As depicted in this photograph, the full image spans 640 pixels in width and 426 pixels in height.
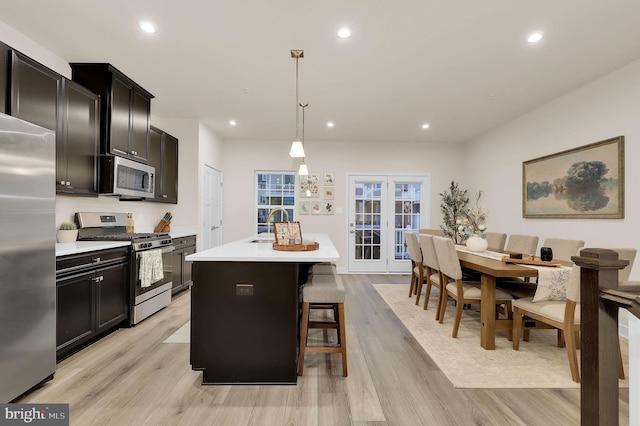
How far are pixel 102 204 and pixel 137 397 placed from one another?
2.54 metres

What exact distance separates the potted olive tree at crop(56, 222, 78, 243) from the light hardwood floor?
1110 mm

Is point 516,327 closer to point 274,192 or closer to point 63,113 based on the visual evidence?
point 63,113

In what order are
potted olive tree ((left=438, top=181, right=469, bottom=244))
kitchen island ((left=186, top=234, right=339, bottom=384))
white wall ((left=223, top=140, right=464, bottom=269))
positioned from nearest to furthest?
kitchen island ((left=186, top=234, right=339, bottom=384))
potted olive tree ((left=438, top=181, right=469, bottom=244))
white wall ((left=223, top=140, right=464, bottom=269))

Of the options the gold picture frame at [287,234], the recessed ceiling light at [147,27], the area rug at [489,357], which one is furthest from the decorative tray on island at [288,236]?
the recessed ceiling light at [147,27]

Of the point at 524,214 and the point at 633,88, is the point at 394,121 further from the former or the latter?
the point at 633,88

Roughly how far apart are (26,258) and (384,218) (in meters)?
5.43

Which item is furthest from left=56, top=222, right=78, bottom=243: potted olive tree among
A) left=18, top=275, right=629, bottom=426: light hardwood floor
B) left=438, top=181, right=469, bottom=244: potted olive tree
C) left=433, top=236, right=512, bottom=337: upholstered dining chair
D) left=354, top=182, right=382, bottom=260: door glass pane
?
left=438, top=181, right=469, bottom=244: potted olive tree

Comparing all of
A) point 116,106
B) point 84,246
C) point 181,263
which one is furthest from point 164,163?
point 84,246

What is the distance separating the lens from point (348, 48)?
2.80m

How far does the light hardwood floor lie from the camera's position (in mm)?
1787

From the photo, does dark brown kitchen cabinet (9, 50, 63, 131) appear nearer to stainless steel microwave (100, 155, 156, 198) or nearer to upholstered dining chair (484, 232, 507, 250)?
stainless steel microwave (100, 155, 156, 198)

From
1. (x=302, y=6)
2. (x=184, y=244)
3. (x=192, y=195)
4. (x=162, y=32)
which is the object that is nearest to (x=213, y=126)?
(x=192, y=195)

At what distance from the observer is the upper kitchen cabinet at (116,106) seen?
3.20 meters

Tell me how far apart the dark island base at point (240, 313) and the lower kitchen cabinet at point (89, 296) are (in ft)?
3.64
